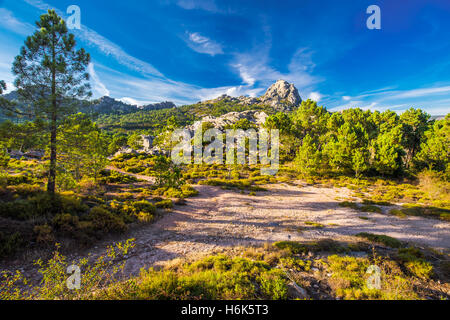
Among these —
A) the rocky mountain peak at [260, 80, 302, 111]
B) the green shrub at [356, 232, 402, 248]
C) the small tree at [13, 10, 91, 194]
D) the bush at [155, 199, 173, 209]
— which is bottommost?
the green shrub at [356, 232, 402, 248]

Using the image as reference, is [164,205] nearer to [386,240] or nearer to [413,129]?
[386,240]

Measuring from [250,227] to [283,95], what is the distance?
200594 millimetres

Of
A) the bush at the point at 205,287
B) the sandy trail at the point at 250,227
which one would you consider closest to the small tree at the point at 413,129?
the sandy trail at the point at 250,227

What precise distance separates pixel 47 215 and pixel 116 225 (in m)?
3.36

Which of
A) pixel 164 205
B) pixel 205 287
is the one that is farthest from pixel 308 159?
pixel 205 287

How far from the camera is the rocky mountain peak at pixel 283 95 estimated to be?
17112cm

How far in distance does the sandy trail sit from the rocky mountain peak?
548 ft

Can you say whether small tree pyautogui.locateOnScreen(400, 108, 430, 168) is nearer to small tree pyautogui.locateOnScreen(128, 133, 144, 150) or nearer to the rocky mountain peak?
small tree pyautogui.locateOnScreen(128, 133, 144, 150)

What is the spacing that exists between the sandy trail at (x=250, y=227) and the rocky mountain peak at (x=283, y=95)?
167 m

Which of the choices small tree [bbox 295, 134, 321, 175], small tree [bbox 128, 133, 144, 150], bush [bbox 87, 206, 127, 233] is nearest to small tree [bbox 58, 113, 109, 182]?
bush [bbox 87, 206, 127, 233]

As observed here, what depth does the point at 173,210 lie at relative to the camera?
1355 centimetres

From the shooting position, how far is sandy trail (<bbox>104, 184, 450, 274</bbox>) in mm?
8047

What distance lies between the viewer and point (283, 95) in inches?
7205
